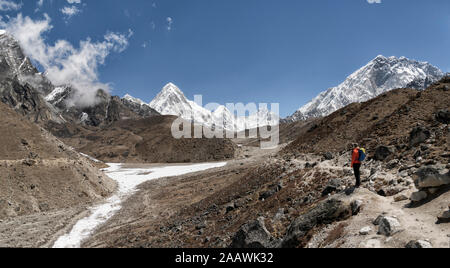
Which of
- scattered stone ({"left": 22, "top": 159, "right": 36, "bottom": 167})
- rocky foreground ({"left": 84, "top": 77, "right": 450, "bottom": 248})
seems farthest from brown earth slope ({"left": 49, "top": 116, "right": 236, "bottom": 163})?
rocky foreground ({"left": 84, "top": 77, "right": 450, "bottom": 248})

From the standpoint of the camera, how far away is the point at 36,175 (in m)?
43.3

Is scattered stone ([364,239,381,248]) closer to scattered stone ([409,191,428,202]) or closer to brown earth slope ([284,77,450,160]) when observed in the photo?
scattered stone ([409,191,428,202])

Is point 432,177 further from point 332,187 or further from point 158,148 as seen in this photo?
point 158,148

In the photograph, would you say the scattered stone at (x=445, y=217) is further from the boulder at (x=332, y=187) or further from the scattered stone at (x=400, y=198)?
the boulder at (x=332, y=187)

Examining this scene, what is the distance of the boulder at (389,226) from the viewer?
9664 mm

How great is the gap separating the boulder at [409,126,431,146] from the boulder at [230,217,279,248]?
35.1ft

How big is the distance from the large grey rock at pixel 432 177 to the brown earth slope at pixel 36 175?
41.9 m

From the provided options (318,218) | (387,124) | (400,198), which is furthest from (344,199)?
(387,124)

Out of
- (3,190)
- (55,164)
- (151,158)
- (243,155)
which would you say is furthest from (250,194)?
(151,158)

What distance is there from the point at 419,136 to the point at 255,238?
11.9 m

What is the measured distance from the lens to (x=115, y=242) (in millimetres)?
24750

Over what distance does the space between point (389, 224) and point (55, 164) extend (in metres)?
52.6

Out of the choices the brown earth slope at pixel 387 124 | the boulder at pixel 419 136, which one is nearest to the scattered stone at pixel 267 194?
the brown earth slope at pixel 387 124
